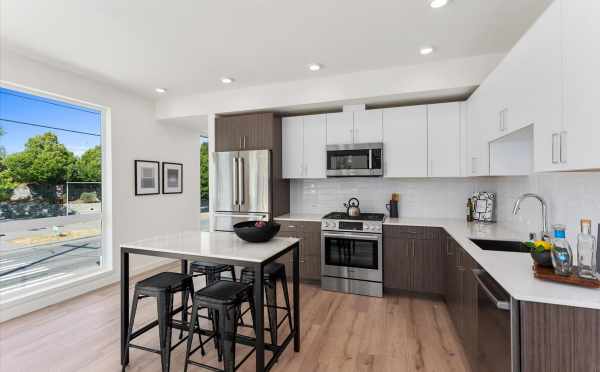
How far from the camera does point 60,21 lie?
2379 mm

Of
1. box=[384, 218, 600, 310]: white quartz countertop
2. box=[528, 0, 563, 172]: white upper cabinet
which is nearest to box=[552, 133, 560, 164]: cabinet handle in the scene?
box=[528, 0, 563, 172]: white upper cabinet

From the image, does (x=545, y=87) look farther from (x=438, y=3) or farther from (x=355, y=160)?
(x=355, y=160)

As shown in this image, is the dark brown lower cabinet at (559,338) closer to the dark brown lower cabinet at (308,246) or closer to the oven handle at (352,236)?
the oven handle at (352,236)

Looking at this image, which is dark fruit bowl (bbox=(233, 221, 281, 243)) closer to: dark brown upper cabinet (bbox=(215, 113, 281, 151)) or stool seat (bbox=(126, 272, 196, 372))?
stool seat (bbox=(126, 272, 196, 372))

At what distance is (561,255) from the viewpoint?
140cm

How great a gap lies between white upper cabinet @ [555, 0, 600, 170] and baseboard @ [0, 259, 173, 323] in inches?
187

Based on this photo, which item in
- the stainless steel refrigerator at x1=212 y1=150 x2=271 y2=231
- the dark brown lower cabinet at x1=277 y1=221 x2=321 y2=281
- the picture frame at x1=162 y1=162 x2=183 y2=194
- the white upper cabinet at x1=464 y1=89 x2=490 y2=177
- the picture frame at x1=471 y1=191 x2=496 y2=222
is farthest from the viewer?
the picture frame at x1=162 y1=162 x2=183 y2=194

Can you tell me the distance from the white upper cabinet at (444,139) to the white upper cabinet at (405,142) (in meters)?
0.08

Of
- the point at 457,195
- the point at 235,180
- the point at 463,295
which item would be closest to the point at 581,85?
the point at 463,295

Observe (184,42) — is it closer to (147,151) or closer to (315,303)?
(147,151)

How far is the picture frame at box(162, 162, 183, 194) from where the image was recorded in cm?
478

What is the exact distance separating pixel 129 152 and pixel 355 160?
3287 millimetres

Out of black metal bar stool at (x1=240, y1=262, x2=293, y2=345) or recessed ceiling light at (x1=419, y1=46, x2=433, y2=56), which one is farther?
recessed ceiling light at (x1=419, y1=46, x2=433, y2=56)

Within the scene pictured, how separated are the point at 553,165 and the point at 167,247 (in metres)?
2.43
